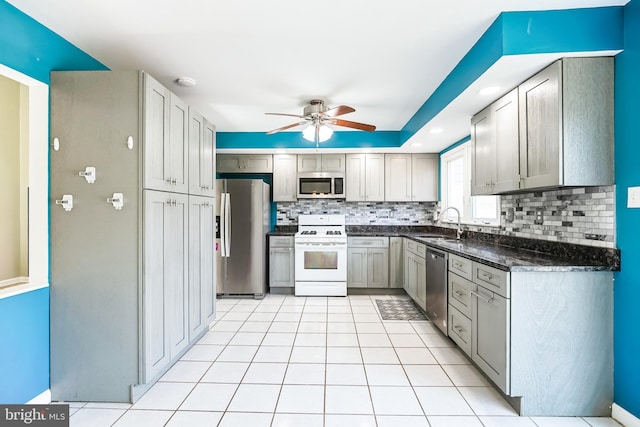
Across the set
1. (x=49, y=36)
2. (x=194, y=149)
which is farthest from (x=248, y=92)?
(x=49, y=36)

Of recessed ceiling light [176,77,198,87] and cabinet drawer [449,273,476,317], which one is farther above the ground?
recessed ceiling light [176,77,198,87]

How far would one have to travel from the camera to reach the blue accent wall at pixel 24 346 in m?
1.77

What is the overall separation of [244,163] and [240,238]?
1286mm

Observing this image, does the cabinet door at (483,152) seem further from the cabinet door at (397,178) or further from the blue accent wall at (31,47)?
the blue accent wall at (31,47)

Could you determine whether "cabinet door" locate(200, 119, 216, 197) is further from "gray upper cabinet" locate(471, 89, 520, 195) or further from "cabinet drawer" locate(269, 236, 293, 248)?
"gray upper cabinet" locate(471, 89, 520, 195)

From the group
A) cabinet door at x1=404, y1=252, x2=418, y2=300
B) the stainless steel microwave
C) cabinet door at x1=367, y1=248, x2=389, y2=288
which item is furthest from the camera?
the stainless steel microwave

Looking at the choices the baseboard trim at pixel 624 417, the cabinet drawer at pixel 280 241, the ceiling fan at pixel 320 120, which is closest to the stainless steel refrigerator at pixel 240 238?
the cabinet drawer at pixel 280 241

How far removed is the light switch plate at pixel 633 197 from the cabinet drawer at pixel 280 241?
368cm

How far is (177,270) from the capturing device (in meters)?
2.49

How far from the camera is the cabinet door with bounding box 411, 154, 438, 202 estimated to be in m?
4.99

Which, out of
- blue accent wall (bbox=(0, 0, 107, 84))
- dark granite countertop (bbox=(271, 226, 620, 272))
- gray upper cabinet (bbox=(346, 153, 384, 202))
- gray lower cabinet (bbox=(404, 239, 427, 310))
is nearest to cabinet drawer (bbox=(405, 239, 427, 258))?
gray lower cabinet (bbox=(404, 239, 427, 310))

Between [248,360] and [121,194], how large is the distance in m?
1.62

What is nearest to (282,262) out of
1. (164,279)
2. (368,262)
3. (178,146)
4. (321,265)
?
(321,265)

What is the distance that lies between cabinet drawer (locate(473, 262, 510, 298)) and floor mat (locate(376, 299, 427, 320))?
1.53 m
